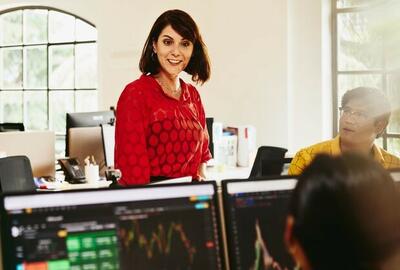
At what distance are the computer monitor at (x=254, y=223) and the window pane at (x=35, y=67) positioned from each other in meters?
6.24

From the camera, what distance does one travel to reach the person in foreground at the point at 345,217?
2.31 feet


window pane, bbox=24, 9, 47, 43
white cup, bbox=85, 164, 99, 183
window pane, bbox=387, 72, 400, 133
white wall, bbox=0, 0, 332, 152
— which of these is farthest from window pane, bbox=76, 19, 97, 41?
window pane, bbox=387, 72, 400, 133

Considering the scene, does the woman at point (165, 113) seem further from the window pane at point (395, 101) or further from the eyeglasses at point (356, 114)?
the window pane at point (395, 101)

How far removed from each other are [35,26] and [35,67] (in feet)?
1.56

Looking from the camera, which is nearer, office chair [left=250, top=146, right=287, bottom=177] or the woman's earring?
office chair [left=250, top=146, right=287, bottom=177]

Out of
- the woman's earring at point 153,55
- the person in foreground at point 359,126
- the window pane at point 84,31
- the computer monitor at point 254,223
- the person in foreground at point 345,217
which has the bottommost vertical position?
the computer monitor at point 254,223

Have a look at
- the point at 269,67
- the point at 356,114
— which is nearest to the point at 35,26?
the point at 269,67

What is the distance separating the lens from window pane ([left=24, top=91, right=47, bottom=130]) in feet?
23.8

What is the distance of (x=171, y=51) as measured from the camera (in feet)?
8.92

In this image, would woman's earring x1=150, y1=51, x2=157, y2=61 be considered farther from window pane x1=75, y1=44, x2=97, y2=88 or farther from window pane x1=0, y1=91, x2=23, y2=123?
window pane x1=0, y1=91, x2=23, y2=123

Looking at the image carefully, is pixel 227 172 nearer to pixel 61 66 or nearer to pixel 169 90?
pixel 169 90

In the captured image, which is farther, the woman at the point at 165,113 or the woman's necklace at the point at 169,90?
the woman's necklace at the point at 169,90

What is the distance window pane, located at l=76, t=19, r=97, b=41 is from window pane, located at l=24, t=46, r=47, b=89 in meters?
0.53

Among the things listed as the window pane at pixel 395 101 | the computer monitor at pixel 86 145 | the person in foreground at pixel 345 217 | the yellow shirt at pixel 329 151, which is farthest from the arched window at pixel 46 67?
the window pane at pixel 395 101
